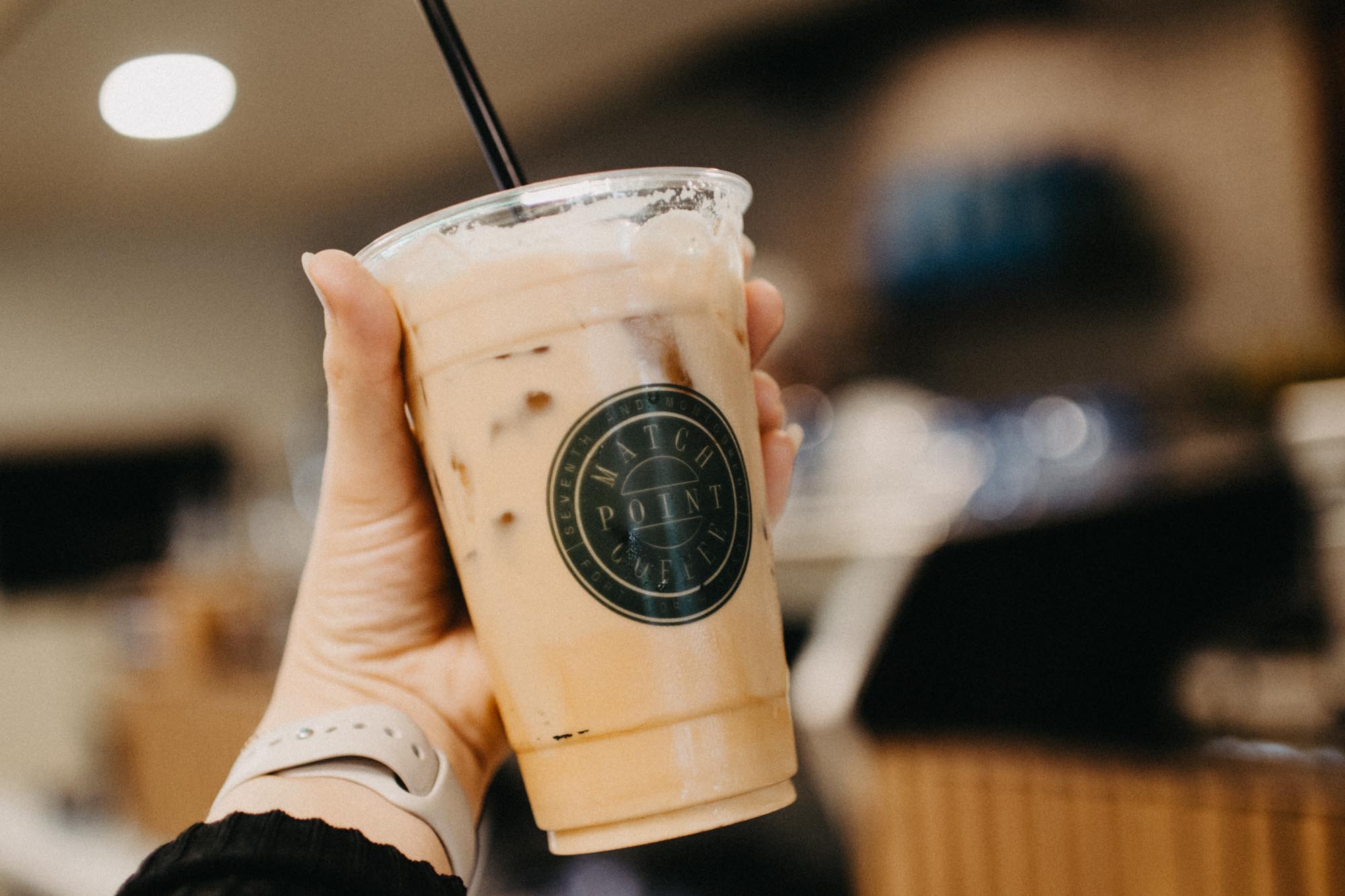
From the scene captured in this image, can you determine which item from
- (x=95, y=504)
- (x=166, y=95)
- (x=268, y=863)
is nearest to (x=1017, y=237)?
(x=166, y=95)

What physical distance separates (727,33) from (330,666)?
3434 mm

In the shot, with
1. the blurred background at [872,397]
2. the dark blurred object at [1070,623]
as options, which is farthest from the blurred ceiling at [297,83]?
the dark blurred object at [1070,623]

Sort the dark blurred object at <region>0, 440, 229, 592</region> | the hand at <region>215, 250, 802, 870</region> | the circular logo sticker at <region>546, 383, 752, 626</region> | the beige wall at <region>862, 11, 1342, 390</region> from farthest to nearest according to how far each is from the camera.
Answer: the dark blurred object at <region>0, 440, 229, 592</region> < the beige wall at <region>862, 11, 1342, 390</region> < the hand at <region>215, 250, 802, 870</region> < the circular logo sticker at <region>546, 383, 752, 626</region>

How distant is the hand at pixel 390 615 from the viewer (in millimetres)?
740

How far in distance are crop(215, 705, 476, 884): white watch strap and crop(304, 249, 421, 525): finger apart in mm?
155

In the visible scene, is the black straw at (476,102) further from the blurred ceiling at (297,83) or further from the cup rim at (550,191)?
the blurred ceiling at (297,83)

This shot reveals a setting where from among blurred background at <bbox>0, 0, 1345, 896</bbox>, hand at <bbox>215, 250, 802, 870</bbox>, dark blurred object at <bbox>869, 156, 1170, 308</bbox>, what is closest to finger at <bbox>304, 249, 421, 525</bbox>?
hand at <bbox>215, 250, 802, 870</bbox>

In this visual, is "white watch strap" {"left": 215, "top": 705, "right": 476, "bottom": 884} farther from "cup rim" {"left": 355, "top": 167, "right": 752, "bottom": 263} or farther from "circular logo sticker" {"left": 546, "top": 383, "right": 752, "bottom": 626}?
"cup rim" {"left": 355, "top": 167, "right": 752, "bottom": 263}

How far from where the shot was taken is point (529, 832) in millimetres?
2254

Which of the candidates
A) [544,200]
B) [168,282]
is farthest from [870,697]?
[168,282]

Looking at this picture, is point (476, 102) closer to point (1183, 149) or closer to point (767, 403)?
point (767, 403)

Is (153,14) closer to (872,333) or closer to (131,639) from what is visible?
(131,639)

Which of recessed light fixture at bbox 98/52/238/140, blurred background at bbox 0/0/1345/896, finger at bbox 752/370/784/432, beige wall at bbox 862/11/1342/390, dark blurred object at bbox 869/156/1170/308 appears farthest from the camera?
recessed light fixture at bbox 98/52/238/140

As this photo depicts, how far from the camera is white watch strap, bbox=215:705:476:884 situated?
0.74 metres
